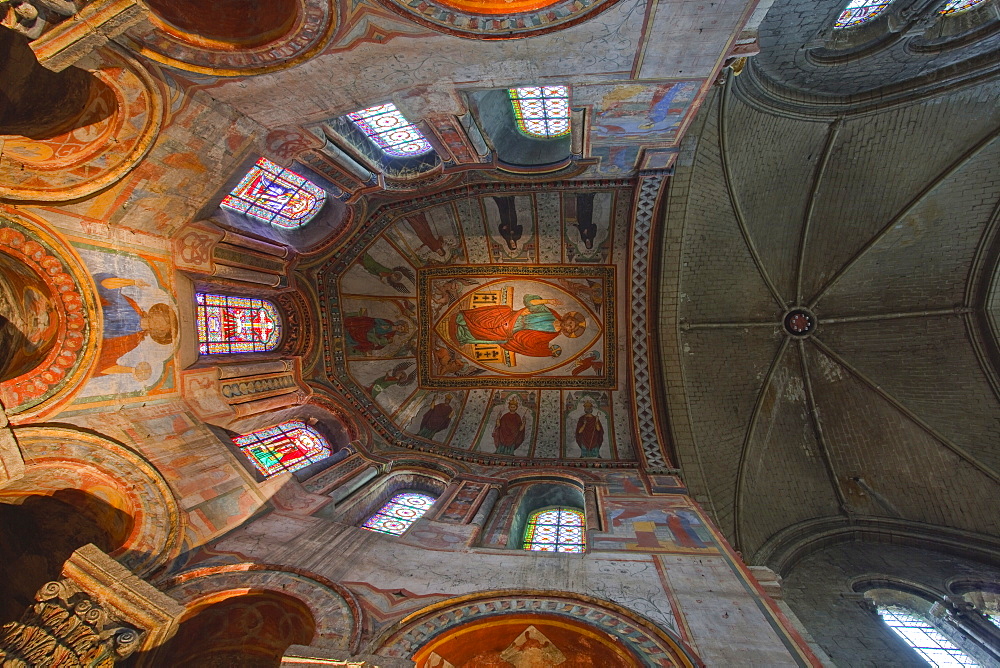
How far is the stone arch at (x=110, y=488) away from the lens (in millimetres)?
5832

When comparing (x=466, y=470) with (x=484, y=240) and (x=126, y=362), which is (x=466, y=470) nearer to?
(x=484, y=240)

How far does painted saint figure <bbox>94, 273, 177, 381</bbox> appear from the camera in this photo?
22.0ft

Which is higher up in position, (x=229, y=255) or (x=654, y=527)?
(x=229, y=255)

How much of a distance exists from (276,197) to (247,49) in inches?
167

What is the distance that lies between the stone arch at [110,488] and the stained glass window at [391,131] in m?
6.14

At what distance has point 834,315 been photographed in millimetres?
10867

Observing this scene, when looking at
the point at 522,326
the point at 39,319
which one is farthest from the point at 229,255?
the point at 522,326

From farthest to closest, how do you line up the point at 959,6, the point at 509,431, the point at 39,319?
the point at 509,431
the point at 959,6
the point at 39,319

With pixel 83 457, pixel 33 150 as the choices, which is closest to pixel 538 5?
pixel 33 150

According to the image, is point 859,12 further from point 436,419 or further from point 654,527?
point 436,419

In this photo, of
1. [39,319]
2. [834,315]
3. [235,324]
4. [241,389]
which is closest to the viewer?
[39,319]

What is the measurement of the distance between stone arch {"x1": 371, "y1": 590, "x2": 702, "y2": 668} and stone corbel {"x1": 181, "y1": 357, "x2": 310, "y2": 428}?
209 inches

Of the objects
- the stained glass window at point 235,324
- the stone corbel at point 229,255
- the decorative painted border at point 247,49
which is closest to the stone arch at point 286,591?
the stained glass window at point 235,324

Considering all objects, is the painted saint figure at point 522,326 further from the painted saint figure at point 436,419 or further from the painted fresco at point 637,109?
the painted fresco at point 637,109
